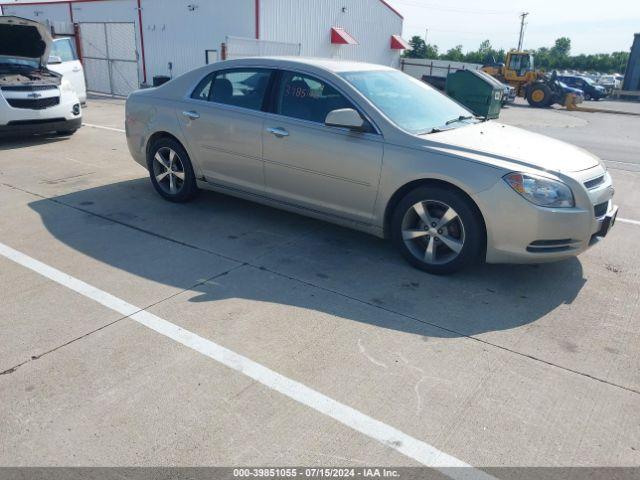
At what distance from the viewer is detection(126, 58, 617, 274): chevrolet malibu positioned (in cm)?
389

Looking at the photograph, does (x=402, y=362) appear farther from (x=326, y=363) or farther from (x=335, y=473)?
(x=335, y=473)

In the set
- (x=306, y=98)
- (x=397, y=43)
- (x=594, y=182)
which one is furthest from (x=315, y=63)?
(x=397, y=43)

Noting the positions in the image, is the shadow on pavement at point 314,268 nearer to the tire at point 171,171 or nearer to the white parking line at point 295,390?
the tire at point 171,171

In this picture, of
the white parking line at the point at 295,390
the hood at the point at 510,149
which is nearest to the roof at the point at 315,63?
the hood at the point at 510,149

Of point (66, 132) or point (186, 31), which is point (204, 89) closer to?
point (66, 132)

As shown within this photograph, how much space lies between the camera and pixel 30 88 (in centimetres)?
867

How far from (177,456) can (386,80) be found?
3861 millimetres

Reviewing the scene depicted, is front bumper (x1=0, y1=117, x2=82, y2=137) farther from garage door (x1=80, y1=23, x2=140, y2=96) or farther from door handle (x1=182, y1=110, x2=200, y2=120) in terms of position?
garage door (x1=80, y1=23, x2=140, y2=96)

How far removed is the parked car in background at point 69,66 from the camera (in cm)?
1257

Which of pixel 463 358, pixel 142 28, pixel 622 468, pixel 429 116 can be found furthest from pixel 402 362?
pixel 142 28

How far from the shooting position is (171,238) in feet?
16.4

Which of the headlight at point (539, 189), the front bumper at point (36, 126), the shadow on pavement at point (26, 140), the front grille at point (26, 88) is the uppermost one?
the front grille at point (26, 88)

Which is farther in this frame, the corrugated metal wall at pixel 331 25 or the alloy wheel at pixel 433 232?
the corrugated metal wall at pixel 331 25

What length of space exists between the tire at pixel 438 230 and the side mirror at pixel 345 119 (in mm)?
735
